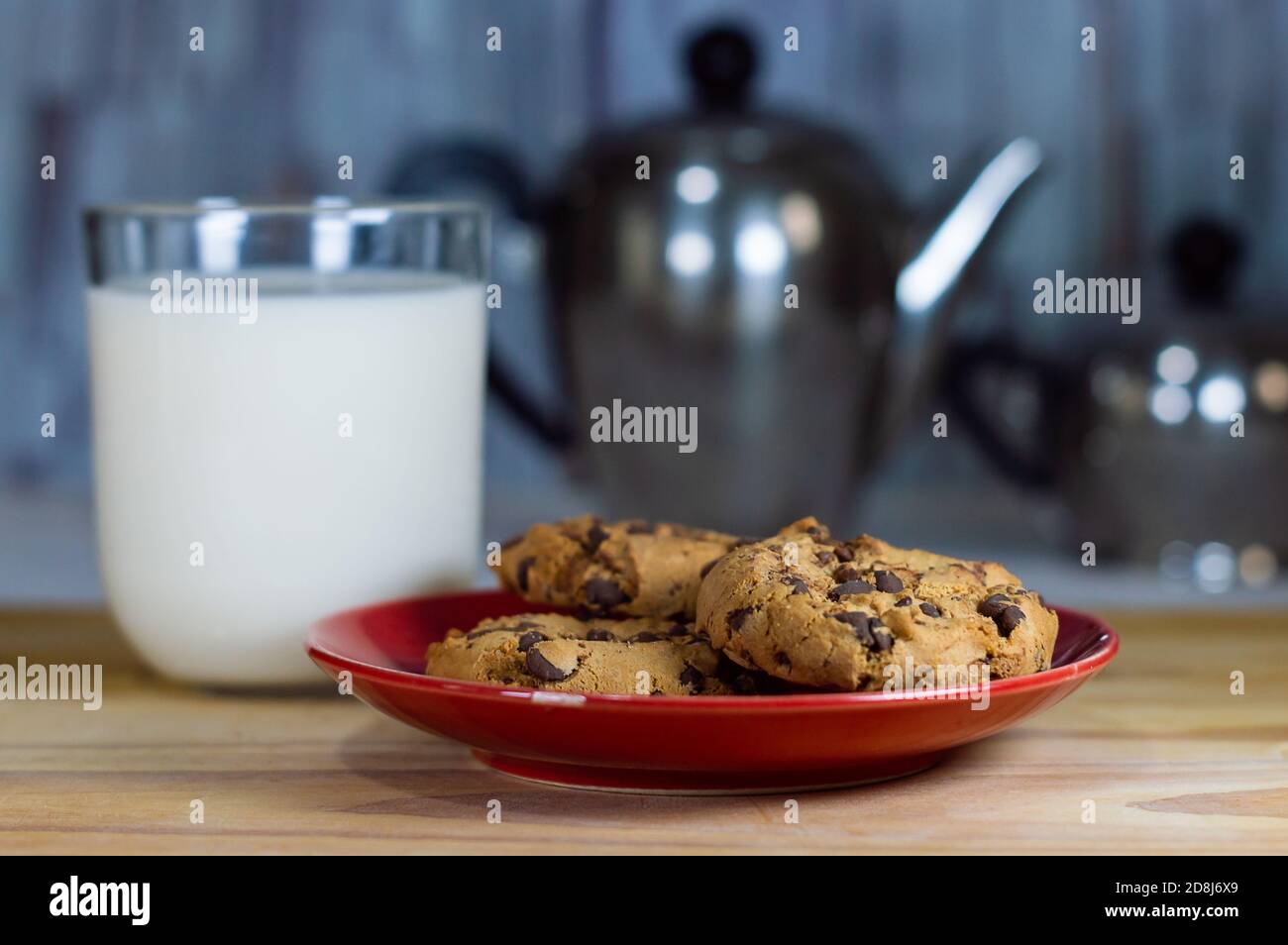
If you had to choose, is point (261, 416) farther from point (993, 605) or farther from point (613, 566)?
point (993, 605)

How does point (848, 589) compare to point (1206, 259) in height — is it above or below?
below

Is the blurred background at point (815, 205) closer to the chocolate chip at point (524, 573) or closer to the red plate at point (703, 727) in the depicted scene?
the chocolate chip at point (524, 573)

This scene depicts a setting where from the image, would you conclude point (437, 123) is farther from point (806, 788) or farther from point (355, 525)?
point (806, 788)

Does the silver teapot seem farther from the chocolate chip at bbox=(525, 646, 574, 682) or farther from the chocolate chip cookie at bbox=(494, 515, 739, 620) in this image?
the chocolate chip at bbox=(525, 646, 574, 682)

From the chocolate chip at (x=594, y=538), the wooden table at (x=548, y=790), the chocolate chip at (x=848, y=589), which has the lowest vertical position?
the wooden table at (x=548, y=790)

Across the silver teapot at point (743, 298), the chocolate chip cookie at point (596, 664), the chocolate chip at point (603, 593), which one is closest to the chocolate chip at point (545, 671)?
the chocolate chip cookie at point (596, 664)

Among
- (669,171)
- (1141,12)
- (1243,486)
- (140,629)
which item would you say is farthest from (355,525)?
(1141,12)

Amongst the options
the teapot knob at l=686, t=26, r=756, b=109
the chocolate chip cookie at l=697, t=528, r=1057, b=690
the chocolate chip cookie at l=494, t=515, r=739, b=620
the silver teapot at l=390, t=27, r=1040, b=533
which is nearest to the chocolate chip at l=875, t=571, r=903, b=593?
the chocolate chip cookie at l=697, t=528, r=1057, b=690

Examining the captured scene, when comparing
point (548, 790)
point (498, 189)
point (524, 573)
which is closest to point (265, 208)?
point (524, 573)
